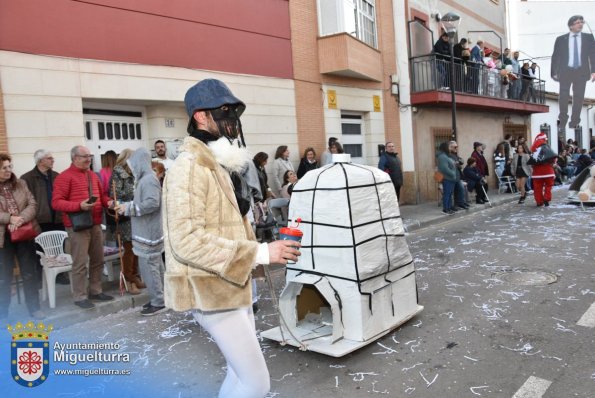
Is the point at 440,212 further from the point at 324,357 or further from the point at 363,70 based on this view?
the point at 324,357

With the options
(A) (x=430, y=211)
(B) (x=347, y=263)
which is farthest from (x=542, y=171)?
(B) (x=347, y=263)

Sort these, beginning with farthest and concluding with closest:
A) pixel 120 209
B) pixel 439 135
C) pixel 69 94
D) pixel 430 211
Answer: pixel 439 135 < pixel 430 211 < pixel 69 94 < pixel 120 209

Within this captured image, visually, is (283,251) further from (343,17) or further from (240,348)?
(343,17)

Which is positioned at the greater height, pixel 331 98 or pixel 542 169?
pixel 331 98

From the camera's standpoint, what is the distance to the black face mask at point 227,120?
248cm

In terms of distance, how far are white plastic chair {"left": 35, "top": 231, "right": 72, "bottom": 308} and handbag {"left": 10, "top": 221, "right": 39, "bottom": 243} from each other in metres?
0.48

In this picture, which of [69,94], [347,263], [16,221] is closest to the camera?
[347,263]

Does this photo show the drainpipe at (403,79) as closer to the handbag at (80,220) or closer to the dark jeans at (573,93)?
the handbag at (80,220)

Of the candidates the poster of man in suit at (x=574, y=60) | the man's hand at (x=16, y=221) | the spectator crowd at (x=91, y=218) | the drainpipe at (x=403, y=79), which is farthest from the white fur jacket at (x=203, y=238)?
the poster of man in suit at (x=574, y=60)

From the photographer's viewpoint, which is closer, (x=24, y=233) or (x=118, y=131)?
(x=24, y=233)

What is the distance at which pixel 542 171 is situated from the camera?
13070 mm

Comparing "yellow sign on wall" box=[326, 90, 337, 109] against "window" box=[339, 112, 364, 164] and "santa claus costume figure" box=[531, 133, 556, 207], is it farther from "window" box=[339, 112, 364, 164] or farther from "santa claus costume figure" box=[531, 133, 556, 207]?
"santa claus costume figure" box=[531, 133, 556, 207]

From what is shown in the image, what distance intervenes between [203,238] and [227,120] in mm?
650

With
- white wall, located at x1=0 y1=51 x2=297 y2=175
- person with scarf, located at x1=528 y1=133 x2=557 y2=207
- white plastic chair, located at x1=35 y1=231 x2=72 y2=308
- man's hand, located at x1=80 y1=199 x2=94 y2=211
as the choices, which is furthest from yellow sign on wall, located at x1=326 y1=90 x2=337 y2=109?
man's hand, located at x1=80 y1=199 x2=94 y2=211
